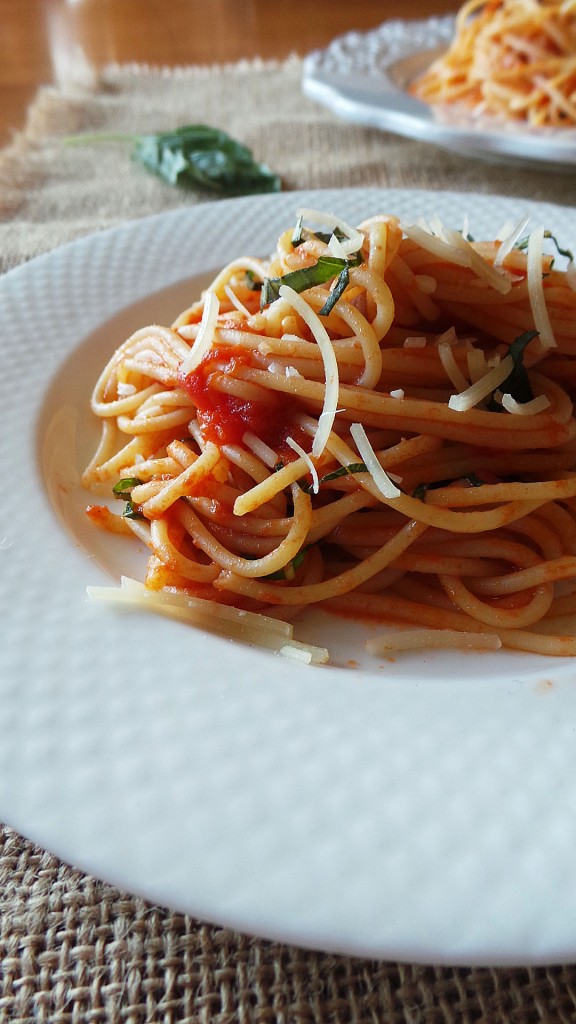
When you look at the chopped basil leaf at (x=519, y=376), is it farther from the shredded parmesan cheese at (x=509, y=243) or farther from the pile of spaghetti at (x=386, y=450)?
the shredded parmesan cheese at (x=509, y=243)

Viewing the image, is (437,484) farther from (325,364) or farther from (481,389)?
(325,364)

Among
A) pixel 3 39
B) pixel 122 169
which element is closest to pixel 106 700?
pixel 122 169

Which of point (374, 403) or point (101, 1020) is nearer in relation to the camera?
point (101, 1020)

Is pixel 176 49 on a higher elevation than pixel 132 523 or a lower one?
higher

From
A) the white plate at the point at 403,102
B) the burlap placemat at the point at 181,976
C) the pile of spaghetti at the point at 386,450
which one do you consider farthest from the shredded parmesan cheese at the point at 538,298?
the white plate at the point at 403,102

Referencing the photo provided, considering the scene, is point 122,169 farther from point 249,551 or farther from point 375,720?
point 375,720

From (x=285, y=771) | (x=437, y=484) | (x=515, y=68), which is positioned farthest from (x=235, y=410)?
(x=515, y=68)

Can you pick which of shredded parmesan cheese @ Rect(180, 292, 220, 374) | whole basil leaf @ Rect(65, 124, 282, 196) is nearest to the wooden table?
whole basil leaf @ Rect(65, 124, 282, 196)
